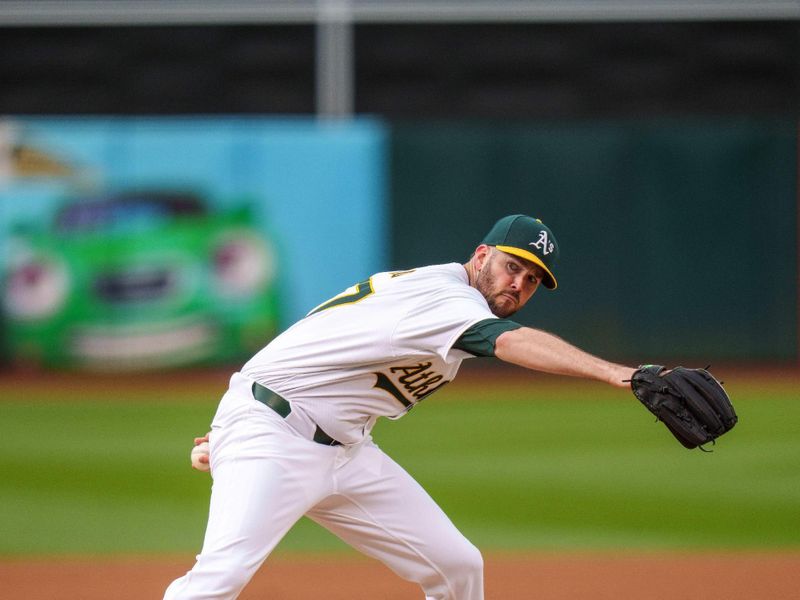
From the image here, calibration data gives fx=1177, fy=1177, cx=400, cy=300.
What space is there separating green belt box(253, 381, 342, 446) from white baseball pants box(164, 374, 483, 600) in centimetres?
2

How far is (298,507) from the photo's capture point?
3.88 meters

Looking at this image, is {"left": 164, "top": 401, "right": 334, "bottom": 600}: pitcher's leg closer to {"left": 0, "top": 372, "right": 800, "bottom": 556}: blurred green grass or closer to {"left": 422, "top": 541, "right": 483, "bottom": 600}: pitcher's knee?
{"left": 422, "top": 541, "right": 483, "bottom": 600}: pitcher's knee

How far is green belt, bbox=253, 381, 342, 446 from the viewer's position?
3980mm

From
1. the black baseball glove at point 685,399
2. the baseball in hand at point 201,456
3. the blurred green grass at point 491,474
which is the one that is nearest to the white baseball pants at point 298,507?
the baseball in hand at point 201,456

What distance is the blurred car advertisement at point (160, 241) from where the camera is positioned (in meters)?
13.5

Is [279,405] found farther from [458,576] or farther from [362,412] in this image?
[458,576]

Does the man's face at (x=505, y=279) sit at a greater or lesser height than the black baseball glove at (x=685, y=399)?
greater

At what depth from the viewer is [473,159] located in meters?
13.8

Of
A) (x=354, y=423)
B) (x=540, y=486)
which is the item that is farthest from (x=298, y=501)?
(x=540, y=486)

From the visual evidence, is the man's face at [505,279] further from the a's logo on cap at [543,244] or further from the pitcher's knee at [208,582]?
the pitcher's knee at [208,582]

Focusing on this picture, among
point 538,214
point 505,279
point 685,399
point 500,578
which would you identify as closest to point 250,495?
point 505,279

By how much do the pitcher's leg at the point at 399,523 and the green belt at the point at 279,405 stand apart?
0.14 metres

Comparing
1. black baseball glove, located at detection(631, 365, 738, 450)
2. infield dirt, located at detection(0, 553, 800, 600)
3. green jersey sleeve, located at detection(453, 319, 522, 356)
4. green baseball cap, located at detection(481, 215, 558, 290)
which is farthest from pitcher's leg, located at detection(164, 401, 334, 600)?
infield dirt, located at detection(0, 553, 800, 600)

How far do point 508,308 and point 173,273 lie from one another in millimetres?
9983
